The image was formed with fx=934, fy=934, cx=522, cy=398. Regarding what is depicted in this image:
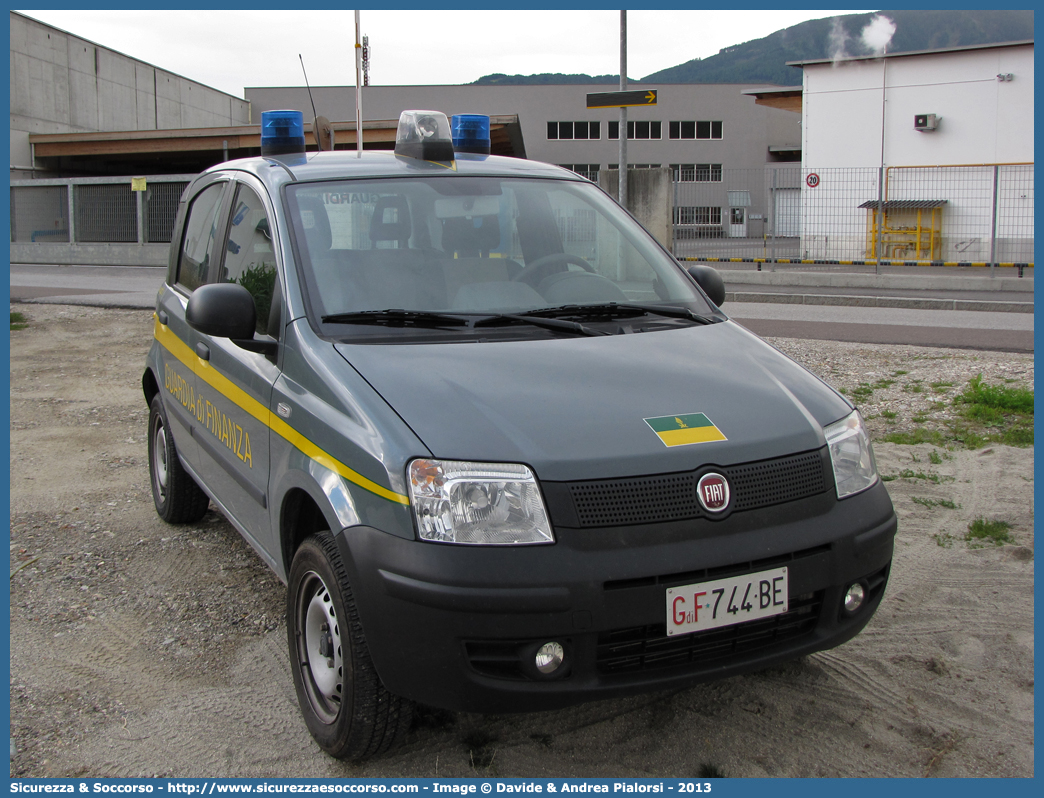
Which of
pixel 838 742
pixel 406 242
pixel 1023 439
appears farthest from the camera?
pixel 1023 439

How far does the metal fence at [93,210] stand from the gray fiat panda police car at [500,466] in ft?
83.7

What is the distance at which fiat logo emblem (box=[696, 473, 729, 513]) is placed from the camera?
248 cm

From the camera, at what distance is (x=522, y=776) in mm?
2707

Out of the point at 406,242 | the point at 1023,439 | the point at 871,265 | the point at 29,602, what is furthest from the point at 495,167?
the point at 871,265

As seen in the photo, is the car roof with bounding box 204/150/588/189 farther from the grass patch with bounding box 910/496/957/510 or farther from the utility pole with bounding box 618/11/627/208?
the utility pole with bounding box 618/11/627/208

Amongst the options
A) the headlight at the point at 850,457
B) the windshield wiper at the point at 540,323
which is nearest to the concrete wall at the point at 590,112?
the windshield wiper at the point at 540,323

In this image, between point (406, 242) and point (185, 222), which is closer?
point (406, 242)

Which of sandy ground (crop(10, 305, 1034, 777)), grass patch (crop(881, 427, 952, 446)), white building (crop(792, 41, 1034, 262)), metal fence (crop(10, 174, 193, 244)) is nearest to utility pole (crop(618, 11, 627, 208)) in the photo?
white building (crop(792, 41, 1034, 262))

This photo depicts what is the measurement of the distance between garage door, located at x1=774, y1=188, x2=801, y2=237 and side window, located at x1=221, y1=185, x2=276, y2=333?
17657 millimetres

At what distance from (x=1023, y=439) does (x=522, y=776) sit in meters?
4.81

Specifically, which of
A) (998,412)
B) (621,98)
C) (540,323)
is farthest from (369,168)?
(621,98)

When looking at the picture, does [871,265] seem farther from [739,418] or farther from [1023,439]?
[739,418]

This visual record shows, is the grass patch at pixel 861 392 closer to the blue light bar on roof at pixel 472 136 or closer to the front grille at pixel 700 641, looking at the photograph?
the blue light bar on roof at pixel 472 136

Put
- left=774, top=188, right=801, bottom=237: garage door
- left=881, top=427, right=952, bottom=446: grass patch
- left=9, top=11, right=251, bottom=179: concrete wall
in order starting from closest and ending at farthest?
left=881, top=427, right=952, bottom=446: grass patch → left=774, top=188, right=801, bottom=237: garage door → left=9, top=11, right=251, bottom=179: concrete wall
